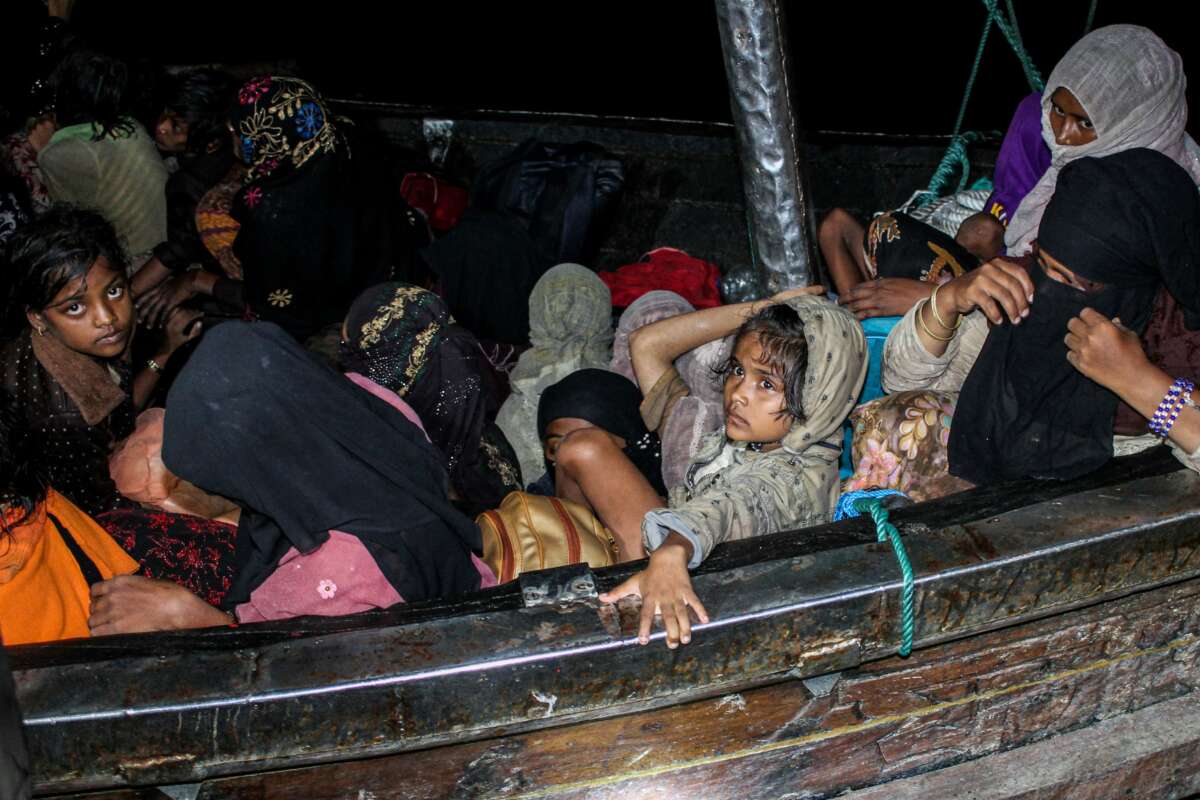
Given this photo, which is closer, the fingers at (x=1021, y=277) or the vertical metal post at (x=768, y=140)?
the fingers at (x=1021, y=277)

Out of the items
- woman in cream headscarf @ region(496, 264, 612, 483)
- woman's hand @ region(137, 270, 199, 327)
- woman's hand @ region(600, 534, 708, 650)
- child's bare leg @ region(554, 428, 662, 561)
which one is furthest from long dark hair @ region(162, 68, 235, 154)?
woman's hand @ region(600, 534, 708, 650)

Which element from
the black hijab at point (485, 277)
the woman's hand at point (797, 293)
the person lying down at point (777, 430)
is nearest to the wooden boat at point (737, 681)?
the person lying down at point (777, 430)

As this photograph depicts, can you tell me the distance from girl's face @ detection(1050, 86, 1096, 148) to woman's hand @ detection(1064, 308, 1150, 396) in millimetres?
784

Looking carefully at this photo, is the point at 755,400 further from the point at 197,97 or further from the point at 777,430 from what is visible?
the point at 197,97

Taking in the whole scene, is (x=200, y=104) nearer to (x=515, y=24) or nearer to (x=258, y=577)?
(x=258, y=577)

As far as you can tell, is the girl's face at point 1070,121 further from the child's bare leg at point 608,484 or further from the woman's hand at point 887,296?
the child's bare leg at point 608,484

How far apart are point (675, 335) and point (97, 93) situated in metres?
3.19

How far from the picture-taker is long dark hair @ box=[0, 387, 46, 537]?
7.41 feet

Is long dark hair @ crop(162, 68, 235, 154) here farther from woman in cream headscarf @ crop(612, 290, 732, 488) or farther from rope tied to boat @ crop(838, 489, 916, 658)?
rope tied to boat @ crop(838, 489, 916, 658)

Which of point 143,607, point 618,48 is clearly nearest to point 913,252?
point 143,607

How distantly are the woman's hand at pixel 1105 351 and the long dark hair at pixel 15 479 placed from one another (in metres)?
2.20

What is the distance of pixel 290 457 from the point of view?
231cm

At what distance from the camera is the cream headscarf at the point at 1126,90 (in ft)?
9.52

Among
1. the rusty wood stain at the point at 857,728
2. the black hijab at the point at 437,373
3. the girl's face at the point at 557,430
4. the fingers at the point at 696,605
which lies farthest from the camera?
the black hijab at the point at 437,373
